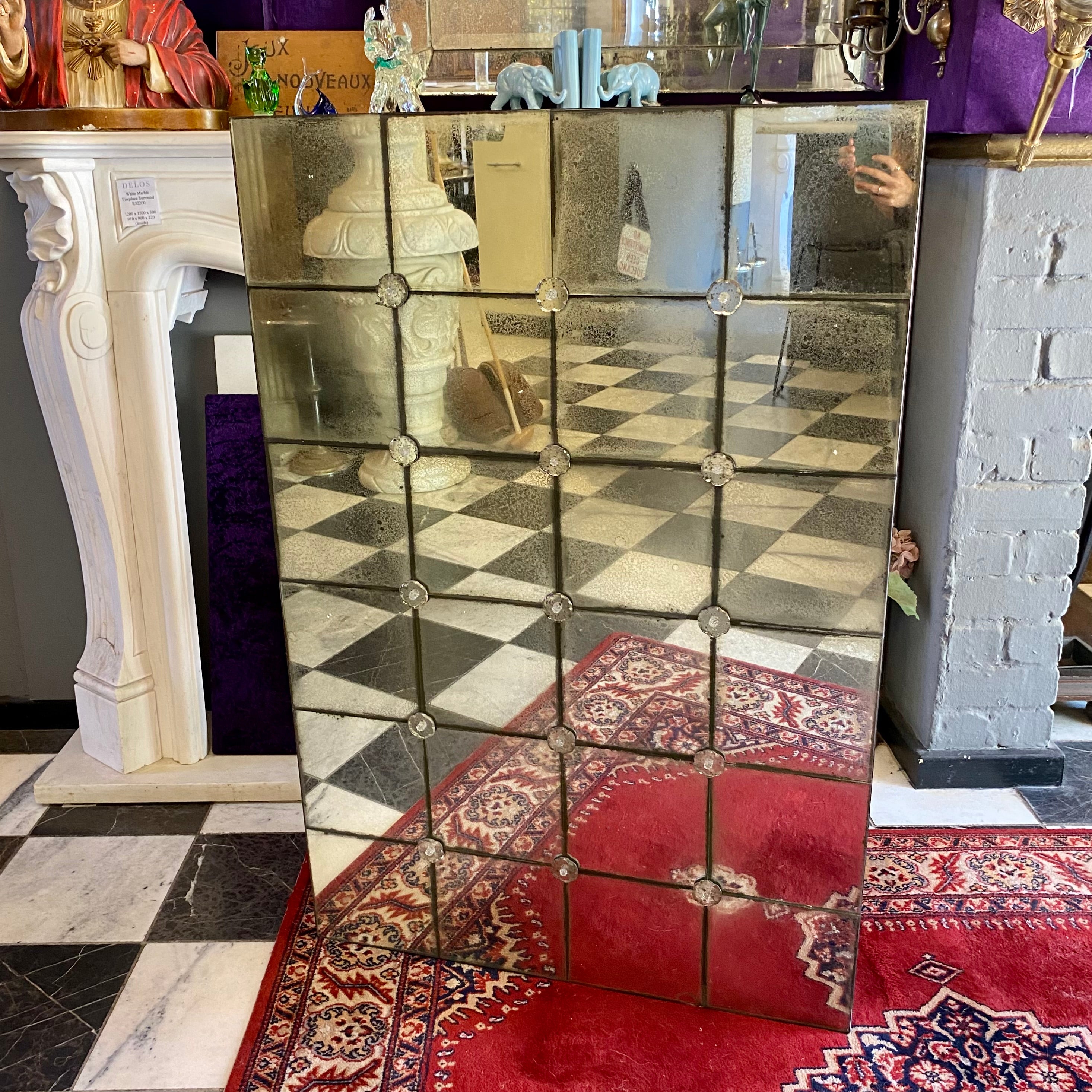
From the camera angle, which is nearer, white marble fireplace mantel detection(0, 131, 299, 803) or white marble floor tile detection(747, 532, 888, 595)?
white marble floor tile detection(747, 532, 888, 595)

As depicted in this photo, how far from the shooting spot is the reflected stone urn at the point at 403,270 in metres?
1.49

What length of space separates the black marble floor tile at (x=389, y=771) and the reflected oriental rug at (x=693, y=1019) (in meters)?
0.06

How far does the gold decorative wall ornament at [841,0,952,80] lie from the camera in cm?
201

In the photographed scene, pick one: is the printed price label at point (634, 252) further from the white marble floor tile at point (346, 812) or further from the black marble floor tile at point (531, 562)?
the white marble floor tile at point (346, 812)

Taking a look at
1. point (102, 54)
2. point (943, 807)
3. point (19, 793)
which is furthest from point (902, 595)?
point (19, 793)

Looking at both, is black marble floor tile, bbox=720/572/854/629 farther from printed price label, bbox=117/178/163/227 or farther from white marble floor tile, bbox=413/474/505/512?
printed price label, bbox=117/178/163/227

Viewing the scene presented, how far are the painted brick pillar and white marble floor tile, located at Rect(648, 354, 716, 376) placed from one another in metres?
0.90

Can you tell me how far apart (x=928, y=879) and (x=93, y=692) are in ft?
5.93

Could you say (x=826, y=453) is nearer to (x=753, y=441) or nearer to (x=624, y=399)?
(x=753, y=441)

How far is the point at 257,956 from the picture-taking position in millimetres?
1979

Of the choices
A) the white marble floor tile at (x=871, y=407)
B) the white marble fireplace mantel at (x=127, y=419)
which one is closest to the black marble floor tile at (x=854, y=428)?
the white marble floor tile at (x=871, y=407)

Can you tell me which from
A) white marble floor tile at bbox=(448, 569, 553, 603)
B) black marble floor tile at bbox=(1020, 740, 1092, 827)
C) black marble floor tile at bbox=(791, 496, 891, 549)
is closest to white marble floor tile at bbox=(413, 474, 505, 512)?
white marble floor tile at bbox=(448, 569, 553, 603)

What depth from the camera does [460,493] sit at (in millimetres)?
1641

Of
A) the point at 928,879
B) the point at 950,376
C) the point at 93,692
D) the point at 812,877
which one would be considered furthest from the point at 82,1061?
the point at 950,376
